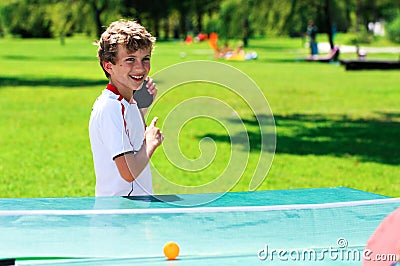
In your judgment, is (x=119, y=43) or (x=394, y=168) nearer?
(x=119, y=43)

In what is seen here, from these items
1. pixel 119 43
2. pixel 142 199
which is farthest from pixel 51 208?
pixel 119 43

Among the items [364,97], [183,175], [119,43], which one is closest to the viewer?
[119,43]

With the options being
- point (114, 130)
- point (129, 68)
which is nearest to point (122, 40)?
point (129, 68)

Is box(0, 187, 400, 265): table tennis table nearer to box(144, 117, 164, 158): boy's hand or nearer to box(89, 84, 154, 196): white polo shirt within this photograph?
box(89, 84, 154, 196): white polo shirt

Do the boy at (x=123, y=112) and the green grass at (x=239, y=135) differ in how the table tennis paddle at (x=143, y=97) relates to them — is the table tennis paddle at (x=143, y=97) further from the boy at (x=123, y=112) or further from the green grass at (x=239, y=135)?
the green grass at (x=239, y=135)

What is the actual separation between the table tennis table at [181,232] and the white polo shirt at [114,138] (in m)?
0.09

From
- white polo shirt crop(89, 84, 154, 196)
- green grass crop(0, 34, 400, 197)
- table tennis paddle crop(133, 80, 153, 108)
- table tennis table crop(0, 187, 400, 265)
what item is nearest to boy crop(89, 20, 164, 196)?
white polo shirt crop(89, 84, 154, 196)

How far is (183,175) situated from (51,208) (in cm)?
622

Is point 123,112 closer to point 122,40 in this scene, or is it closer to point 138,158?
point 138,158

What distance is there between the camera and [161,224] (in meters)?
4.60

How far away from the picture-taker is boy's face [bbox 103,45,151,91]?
4.75 metres

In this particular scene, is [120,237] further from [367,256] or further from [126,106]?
[367,256]

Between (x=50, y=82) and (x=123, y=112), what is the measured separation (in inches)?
926

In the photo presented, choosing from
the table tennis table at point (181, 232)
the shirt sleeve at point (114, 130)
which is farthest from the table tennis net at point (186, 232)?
the shirt sleeve at point (114, 130)
